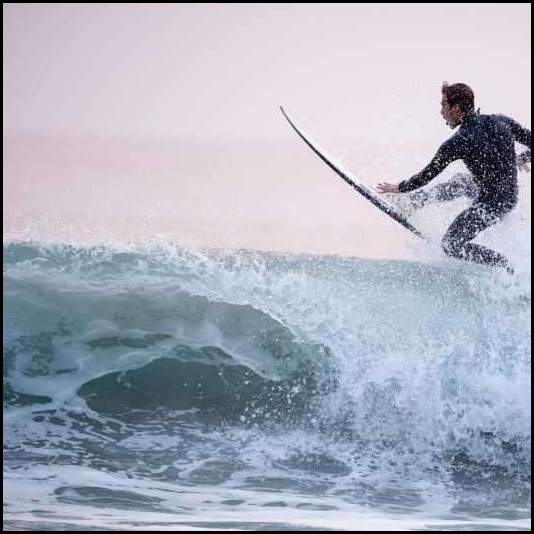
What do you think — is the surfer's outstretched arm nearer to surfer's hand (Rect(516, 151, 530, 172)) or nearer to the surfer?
the surfer

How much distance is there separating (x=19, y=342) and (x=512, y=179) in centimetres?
470

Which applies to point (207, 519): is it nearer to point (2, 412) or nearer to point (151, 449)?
point (151, 449)

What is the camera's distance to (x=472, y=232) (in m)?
6.45

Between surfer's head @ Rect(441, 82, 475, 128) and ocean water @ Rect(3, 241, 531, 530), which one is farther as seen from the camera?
surfer's head @ Rect(441, 82, 475, 128)

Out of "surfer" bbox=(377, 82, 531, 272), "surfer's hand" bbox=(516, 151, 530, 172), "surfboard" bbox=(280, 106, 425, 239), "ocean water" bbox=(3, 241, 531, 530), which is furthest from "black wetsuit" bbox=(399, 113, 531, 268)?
"ocean water" bbox=(3, 241, 531, 530)

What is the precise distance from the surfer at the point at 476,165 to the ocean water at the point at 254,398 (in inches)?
31.6

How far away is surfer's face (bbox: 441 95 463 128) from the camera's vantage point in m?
6.22

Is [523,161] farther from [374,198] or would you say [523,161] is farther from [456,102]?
[374,198]

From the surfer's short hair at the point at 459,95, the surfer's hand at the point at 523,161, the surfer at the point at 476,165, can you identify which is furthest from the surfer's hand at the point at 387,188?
the surfer's hand at the point at 523,161

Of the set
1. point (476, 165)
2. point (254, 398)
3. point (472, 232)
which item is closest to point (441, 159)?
point (476, 165)

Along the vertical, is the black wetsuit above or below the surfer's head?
below

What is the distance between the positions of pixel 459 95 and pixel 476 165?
19.1 inches

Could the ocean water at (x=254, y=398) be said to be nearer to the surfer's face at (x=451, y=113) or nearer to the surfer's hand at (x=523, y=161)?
the surfer's hand at (x=523, y=161)

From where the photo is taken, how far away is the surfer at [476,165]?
622 cm
